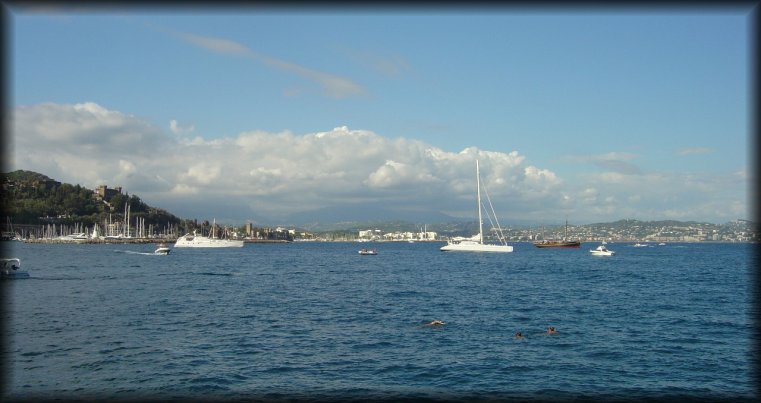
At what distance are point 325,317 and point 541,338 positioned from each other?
39.9 feet

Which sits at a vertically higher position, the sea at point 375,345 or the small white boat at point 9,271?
the small white boat at point 9,271

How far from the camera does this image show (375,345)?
936 inches

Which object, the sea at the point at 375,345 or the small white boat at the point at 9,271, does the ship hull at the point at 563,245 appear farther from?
the small white boat at the point at 9,271

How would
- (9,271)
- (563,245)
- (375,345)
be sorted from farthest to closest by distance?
(563,245) → (9,271) → (375,345)

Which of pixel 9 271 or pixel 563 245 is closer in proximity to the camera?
pixel 9 271

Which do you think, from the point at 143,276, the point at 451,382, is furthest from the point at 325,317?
the point at 143,276

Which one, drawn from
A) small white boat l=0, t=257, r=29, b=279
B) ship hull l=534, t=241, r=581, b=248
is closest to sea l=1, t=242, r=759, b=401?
small white boat l=0, t=257, r=29, b=279

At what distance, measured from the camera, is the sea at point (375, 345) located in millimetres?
17375

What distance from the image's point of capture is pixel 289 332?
A: 2712 centimetres

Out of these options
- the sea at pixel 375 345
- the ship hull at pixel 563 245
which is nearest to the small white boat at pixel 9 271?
the sea at pixel 375 345

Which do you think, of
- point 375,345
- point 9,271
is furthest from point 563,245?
point 375,345

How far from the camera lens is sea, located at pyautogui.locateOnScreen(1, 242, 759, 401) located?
57.0ft

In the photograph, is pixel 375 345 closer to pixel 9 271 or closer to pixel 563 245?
pixel 9 271

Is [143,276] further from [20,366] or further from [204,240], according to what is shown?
[204,240]
